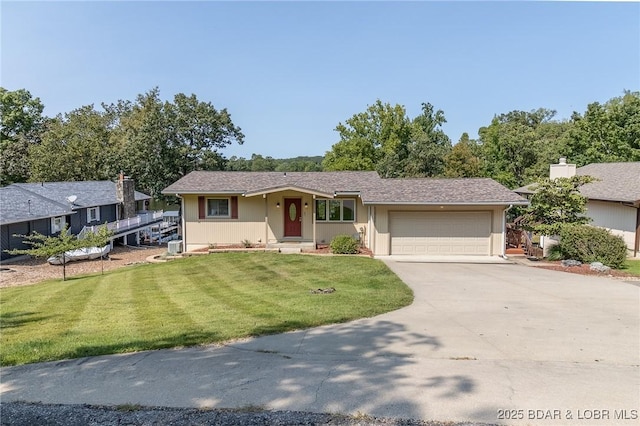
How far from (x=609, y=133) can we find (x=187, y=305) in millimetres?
36107

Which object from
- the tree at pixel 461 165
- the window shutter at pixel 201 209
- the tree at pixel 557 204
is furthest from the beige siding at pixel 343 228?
the tree at pixel 461 165

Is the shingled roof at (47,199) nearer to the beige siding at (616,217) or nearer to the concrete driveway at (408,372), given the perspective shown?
the concrete driveway at (408,372)

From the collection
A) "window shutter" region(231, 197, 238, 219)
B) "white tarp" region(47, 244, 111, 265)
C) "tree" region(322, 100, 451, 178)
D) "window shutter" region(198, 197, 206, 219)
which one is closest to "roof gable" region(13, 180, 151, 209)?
"white tarp" region(47, 244, 111, 265)

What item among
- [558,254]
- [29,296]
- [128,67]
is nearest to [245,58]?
[128,67]

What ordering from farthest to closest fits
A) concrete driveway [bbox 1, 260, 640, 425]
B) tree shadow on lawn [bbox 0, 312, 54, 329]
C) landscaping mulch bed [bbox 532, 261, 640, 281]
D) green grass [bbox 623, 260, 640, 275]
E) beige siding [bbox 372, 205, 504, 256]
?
beige siding [bbox 372, 205, 504, 256] < green grass [bbox 623, 260, 640, 275] < landscaping mulch bed [bbox 532, 261, 640, 281] < tree shadow on lawn [bbox 0, 312, 54, 329] < concrete driveway [bbox 1, 260, 640, 425]

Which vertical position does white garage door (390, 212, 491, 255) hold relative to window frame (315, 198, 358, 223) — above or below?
below

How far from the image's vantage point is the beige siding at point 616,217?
19078 millimetres

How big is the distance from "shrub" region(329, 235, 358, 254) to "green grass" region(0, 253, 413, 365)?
1.40 meters

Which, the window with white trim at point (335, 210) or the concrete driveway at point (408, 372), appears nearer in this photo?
the concrete driveway at point (408, 372)

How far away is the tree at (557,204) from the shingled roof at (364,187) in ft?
4.39

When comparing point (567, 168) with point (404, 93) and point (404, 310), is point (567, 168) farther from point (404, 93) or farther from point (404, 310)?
point (404, 93)

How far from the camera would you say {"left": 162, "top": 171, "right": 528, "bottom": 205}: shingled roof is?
57.4ft

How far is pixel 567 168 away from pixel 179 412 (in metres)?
23.1

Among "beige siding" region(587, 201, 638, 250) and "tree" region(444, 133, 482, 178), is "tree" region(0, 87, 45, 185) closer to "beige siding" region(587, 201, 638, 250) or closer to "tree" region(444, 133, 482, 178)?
"tree" region(444, 133, 482, 178)
